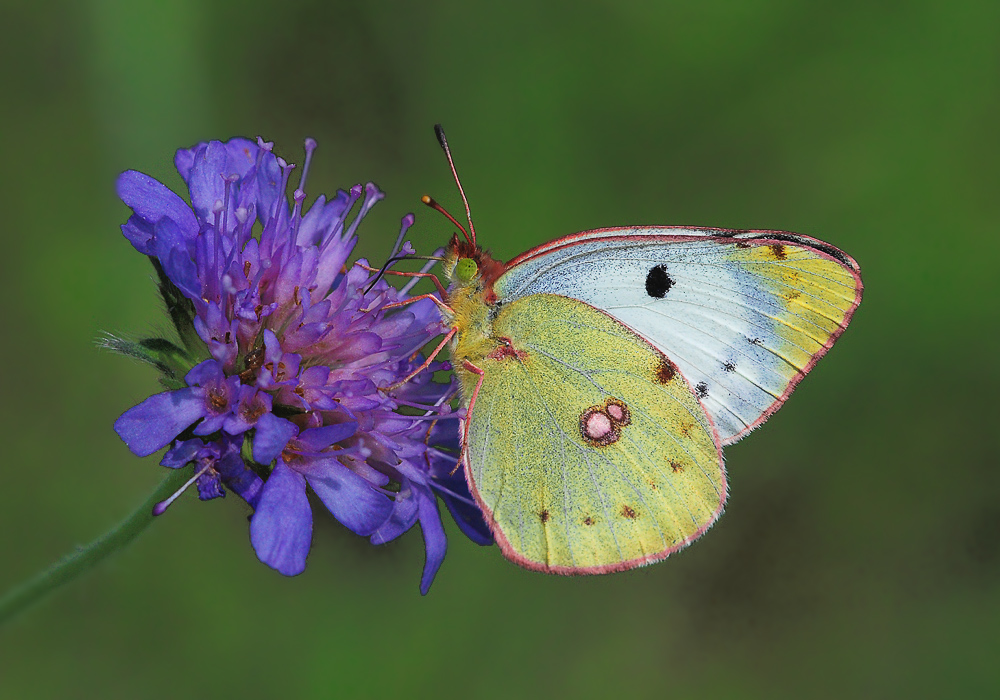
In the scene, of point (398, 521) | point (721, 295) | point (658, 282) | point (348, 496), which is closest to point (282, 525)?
point (348, 496)

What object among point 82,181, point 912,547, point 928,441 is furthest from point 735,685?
point 82,181

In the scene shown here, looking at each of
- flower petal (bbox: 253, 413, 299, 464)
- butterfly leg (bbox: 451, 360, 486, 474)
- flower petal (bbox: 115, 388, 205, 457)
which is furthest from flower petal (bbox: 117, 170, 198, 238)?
butterfly leg (bbox: 451, 360, 486, 474)

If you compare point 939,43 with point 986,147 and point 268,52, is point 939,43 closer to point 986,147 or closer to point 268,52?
point 986,147

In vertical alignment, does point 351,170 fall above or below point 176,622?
above

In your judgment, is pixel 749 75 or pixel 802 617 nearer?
pixel 802 617

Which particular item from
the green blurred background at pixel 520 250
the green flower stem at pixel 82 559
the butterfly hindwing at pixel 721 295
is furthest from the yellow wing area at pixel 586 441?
the green blurred background at pixel 520 250

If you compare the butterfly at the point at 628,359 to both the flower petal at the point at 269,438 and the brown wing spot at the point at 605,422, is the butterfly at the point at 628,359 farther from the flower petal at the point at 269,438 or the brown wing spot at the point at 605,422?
the flower petal at the point at 269,438

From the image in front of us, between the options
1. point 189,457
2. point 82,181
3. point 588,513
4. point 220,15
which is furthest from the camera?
point 220,15

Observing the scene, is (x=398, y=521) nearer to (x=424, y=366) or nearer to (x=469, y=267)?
(x=424, y=366)
